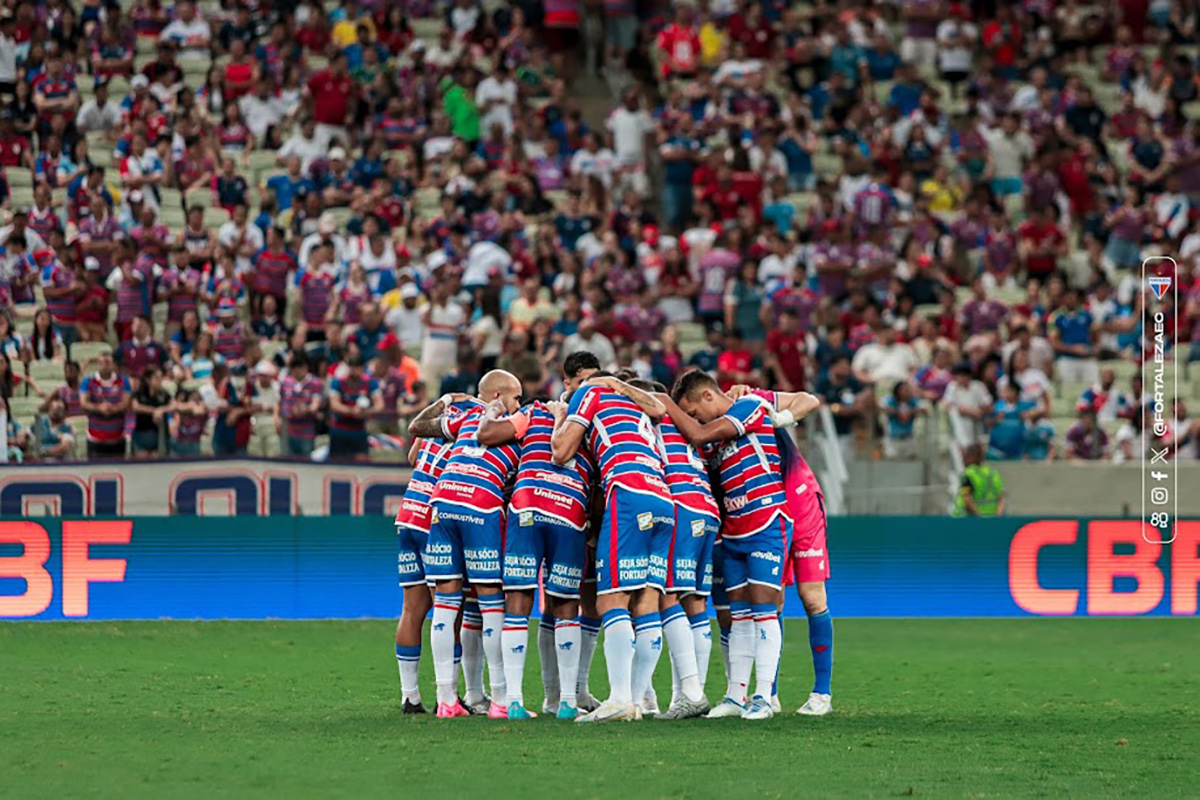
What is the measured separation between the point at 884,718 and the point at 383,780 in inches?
150

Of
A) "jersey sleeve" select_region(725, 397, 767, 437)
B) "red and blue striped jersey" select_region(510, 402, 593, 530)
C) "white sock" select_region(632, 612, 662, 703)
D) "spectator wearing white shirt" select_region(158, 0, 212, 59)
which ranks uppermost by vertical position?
"spectator wearing white shirt" select_region(158, 0, 212, 59)

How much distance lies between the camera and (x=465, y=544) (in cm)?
1143

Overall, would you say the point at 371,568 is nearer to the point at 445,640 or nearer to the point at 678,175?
the point at 445,640

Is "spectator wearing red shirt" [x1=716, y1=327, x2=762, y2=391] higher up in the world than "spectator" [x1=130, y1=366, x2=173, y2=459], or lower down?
higher up

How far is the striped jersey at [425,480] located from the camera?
38.6 feet

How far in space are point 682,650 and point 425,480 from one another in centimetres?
196

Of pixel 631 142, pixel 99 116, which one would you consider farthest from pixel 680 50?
pixel 99 116

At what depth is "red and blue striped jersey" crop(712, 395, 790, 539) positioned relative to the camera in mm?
11586

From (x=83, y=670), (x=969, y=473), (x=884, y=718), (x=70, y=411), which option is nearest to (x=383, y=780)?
(x=884, y=718)

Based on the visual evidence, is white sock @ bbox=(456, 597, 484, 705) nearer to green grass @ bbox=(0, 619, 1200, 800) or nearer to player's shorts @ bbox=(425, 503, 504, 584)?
player's shorts @ bbox=(425, 503, 504, 584)

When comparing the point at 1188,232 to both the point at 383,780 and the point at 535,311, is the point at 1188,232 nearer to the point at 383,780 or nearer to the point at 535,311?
the point at 535,311

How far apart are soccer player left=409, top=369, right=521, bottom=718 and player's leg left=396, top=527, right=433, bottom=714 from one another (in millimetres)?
185

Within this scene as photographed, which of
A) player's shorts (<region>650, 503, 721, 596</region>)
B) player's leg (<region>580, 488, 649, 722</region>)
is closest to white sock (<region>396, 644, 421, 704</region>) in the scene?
player's leg (<region>580, 488, 649, 722</region>)

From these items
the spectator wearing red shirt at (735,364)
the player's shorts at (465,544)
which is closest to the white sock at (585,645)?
the player's shorts at (465,544)
